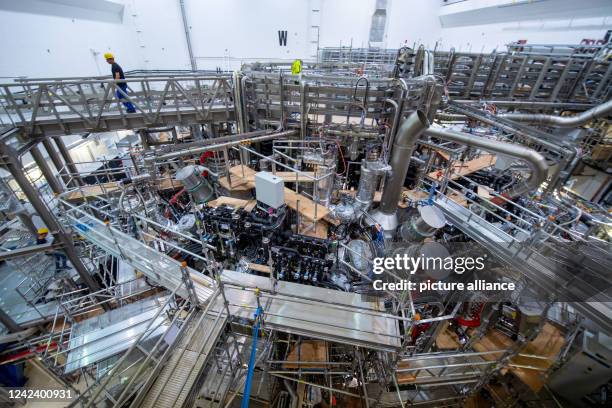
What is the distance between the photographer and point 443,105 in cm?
625

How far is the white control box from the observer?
12.1ft

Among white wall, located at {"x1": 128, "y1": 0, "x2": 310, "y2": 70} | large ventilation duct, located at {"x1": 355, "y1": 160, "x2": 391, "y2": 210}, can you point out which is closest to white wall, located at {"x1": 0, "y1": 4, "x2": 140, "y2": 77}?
white wall, located at {"x1": 128, "y1": 0, "x2": 310, "y2": 70}

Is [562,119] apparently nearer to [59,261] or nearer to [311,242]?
[311,242]

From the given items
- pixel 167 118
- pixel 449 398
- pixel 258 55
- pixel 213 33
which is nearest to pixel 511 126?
pixel 449 398

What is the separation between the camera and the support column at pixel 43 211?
420 centimetres

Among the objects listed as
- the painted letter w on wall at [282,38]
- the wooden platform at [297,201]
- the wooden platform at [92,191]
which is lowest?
the wooden platform at [92,191]

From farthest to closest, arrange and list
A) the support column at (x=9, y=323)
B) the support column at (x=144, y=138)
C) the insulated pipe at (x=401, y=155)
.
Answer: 1. the support column at (x=144, y=138)
2. the support column at (x=9, y=323)
3. the insulated pipe at (x=401, y=155)

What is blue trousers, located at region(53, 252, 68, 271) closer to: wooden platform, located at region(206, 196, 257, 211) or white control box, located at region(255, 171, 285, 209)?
wooden platform, located at region(206, 196, 257, 211)

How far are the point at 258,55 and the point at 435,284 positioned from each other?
43.9 ft

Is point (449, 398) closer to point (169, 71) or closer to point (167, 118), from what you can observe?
point (167, 118)

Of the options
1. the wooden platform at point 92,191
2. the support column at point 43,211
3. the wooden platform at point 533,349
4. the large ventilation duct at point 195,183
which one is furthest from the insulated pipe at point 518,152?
the support column at point 43,211

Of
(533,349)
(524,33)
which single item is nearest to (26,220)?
(533,349)

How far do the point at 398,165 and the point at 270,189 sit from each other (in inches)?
94.7

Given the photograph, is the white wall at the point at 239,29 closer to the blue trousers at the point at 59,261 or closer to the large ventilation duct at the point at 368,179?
the blue trousers at the point at 59,261
